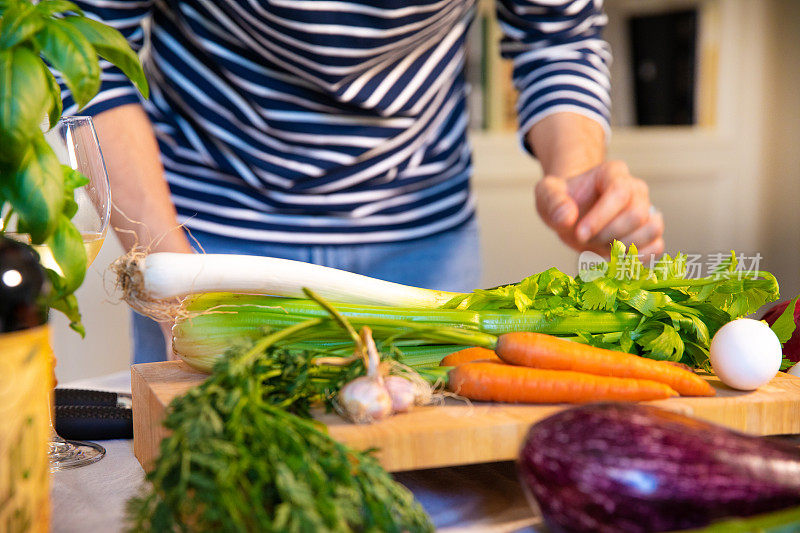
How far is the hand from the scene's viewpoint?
111 centimetres

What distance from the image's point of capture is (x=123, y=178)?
1218mm

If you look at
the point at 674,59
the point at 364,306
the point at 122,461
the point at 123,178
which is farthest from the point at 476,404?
the point at 674,59

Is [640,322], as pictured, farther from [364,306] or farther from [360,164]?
[360,164]

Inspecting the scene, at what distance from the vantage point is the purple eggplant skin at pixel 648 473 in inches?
19.4

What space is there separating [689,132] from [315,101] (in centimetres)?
339

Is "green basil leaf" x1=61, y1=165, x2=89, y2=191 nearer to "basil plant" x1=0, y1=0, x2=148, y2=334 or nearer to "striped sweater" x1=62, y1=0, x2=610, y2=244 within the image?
"basil plant" x1=0, y1=0, x2=148, y2=334

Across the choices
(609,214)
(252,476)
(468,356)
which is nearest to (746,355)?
(468,356)

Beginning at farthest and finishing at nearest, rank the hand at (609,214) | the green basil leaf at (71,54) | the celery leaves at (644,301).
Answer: the hand at (609,214) < the celery leaves at (644,301) < the green basil leaf at (71,54)

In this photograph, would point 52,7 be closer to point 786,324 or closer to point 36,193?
point 36,193

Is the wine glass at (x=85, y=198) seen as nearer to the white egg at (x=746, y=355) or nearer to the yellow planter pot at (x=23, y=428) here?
the yellow planter pot at (x=23, y=428)

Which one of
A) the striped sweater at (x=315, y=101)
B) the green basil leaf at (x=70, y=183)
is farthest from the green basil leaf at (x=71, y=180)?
the striped sweater at (x=315, y=101)

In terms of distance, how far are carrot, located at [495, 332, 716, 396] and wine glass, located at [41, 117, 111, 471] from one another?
451 millimetres

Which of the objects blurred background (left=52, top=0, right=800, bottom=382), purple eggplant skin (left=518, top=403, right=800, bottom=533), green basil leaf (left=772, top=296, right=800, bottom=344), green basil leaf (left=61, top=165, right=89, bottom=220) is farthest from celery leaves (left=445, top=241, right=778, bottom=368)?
blurred background (left=52, top=0, right=800, bottom=382)

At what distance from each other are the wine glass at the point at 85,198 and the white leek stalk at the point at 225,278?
0.22 feet
